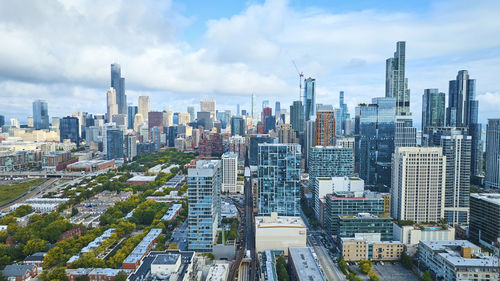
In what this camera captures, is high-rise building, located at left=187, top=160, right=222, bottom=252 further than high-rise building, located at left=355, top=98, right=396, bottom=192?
No

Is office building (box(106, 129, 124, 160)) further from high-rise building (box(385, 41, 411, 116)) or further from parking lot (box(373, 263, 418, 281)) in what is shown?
parking lot (box(373, 263, 418, 281))

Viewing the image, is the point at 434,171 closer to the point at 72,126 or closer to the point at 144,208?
the point at 144,208

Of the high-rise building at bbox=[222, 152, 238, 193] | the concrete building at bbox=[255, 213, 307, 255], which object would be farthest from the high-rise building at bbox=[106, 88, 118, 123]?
the concrete building at bbox=[255, 213, 307, 255]

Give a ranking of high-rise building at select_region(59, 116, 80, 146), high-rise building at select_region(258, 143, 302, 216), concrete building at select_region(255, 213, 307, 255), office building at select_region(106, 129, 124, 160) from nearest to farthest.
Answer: concrete building at select_region(255, 213, 307, 255), high-rise building at select_region(258, 143, 302, 216), office building at select_region(106, 129, 124, 160), high-rise building at select_region(59, 116, 80, 146)

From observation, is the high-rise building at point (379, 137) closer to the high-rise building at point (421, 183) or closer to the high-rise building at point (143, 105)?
the high-rise building at point (421, 183)

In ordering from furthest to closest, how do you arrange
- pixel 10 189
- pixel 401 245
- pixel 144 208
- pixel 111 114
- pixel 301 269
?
pixel 111 114, pixel 10 189, pixel 144 208, pixel 401 245, pixel 301 269

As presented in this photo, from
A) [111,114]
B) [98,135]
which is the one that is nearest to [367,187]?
[98,135]

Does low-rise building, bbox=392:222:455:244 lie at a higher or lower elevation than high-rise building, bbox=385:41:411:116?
lower
